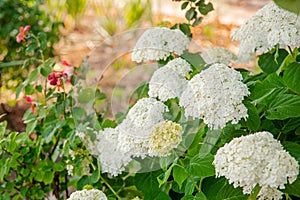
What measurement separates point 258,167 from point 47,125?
0.67 meters

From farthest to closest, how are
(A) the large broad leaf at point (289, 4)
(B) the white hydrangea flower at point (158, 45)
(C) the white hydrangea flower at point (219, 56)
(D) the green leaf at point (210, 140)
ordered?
(C) the white hydrangea flower at point (219, 56), (B) the white hydrangea flower at point (158, 45), (D) the green leaf at point (210, 140), (A) the large broad leaf at point (289, 4)

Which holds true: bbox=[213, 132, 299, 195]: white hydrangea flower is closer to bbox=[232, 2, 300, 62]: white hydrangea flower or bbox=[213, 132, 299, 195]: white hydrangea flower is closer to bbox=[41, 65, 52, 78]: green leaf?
bbox=[232, 2, 300, 62]: white hydrangea flower

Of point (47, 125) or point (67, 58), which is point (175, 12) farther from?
point (47, 125)

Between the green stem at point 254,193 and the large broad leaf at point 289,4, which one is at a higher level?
the large broad leaf at point 289,4

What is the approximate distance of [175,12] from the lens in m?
3.44

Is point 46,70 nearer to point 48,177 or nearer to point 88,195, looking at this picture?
point 48,177

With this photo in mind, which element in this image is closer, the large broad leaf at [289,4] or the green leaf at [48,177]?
the large broad leaf at [289,4]

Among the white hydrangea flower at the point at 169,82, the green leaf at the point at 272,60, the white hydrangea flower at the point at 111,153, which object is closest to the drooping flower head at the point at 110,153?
the white hydrangea flower at the point at 111,153

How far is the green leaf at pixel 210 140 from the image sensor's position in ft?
3.09

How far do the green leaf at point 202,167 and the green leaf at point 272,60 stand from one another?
0.35 meters

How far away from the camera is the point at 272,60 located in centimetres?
116

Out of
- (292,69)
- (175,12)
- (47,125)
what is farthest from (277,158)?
(175,12)

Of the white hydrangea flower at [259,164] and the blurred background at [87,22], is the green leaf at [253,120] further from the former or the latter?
the blurred background at [87,22]

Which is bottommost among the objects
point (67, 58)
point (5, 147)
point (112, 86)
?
point (67, 58)
